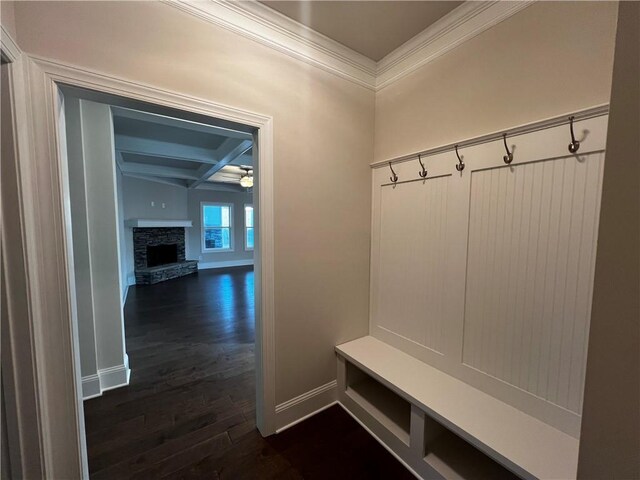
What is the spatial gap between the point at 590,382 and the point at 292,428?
6.03 feet

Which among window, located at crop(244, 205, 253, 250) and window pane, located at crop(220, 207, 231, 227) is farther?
window, located at crop(244, 205, 253, 250)

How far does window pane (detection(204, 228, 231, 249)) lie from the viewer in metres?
8.30

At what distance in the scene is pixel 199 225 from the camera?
8000 millimetres

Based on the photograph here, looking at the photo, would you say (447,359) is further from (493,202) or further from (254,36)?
(254,36)

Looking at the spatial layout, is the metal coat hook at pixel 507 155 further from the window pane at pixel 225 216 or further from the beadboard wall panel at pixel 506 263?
the window pane at pixel 225 216

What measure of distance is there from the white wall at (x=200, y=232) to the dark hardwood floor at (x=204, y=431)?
17.3 ft

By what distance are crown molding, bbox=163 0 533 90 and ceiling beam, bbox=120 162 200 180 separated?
516cm

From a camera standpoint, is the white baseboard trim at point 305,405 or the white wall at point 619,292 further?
the white baseboard trim at point 305,405

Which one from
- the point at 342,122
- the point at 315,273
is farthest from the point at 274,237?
the point at 342,122

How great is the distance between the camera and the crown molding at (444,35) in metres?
1.34

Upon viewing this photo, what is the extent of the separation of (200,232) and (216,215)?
768 millimetres

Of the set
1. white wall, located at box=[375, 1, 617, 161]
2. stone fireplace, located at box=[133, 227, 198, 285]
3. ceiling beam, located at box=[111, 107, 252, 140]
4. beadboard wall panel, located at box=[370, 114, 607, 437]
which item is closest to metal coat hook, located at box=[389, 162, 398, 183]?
beadboard wall panel, located at box=[370, 114, 607, 437]

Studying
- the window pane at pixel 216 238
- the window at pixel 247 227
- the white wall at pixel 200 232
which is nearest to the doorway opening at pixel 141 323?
the white wall at pixel 200 232

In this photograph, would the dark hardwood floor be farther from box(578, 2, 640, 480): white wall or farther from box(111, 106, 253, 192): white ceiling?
box(111, 106, 253, 192): white ceiling
